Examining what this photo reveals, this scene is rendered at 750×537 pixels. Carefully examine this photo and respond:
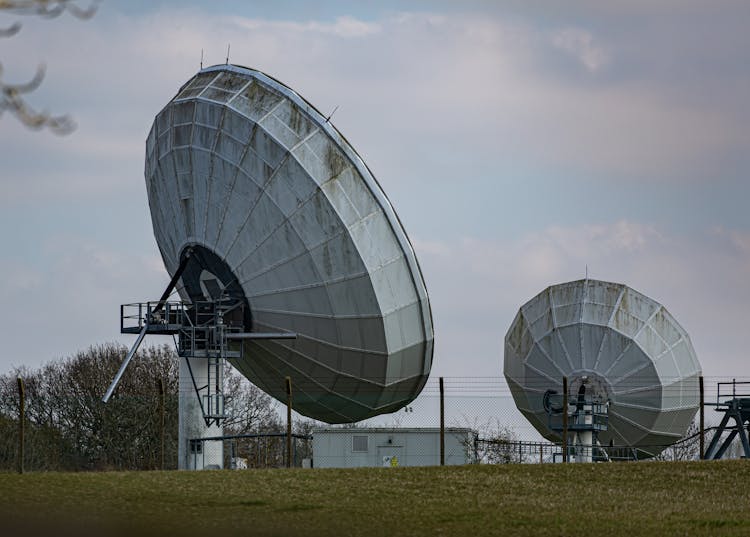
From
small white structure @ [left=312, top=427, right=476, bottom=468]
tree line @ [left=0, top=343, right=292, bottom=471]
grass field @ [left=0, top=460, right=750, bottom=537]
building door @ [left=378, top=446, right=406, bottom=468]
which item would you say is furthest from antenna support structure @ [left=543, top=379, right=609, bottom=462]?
tree line @ [left=0, top=343, right=292, bottom=471]

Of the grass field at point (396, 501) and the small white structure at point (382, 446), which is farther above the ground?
the small white structure at point (382, 446)

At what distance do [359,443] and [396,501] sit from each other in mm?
18174

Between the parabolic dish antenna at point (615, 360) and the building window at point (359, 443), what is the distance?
5.99 metres

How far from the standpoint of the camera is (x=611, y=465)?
31.9 meters

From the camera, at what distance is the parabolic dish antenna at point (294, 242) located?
123ft

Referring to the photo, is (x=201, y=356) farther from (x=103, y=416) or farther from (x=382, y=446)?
(x=103, y=416)

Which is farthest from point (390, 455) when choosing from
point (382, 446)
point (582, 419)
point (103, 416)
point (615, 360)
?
point (103, 416)

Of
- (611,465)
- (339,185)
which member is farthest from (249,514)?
(339,185)

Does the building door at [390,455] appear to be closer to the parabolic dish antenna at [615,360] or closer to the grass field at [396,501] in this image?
the parabolic dish antenna at [615,360]

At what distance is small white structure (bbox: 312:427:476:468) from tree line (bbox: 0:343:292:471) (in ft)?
72.0

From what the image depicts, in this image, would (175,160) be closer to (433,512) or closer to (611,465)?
(611,465)

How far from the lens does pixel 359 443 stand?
43938mm

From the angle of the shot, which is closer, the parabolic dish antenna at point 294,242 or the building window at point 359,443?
the parabolic dish antenna at point 294,242

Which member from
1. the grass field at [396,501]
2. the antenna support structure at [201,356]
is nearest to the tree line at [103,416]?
the antenna support structure at [201,356]
